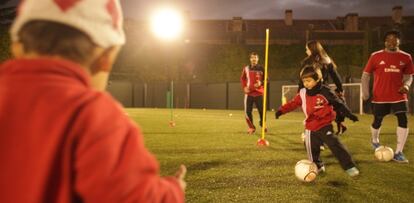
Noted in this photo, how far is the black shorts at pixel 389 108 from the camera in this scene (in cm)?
814

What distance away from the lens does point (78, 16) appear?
1.45m

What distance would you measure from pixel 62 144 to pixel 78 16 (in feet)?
1.38

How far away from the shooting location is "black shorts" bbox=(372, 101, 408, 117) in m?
8.14

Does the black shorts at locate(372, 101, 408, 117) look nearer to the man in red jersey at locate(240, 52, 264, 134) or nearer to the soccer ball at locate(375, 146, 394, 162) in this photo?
the soccer ball at locate(375, 146, 394, 162)

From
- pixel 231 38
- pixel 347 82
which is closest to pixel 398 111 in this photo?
pixel 347 82

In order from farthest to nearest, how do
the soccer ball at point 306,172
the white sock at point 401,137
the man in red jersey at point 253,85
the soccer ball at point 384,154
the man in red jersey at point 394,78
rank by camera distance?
1. the man in red jersey at point 253,85
2. the man in red jersey at point 394,78
3. the white sock at point 401,137
4. the soccer ball at point 384,154
5. the soccer ball at point 306,172

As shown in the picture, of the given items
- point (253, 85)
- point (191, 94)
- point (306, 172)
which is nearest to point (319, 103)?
point (306, 172)

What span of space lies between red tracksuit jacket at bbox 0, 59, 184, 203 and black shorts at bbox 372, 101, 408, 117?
303 inches

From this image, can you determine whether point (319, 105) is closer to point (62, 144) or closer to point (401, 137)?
point (401, 137)

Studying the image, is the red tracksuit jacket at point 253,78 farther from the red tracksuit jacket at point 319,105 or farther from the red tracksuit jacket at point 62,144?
the red tracksuit jacket at point 62,144

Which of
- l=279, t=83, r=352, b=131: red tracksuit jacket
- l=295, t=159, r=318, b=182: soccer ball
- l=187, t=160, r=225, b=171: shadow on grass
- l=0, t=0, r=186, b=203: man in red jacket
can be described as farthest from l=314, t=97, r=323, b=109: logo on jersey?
l=0, t=0, r=186, b=203: man in red jacket

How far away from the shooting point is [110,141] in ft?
4.38

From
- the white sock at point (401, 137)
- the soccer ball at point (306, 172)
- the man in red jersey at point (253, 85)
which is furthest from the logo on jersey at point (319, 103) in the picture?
the man in red jersey at point (253, 85)

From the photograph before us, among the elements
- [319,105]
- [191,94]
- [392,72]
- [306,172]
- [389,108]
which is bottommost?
[306,172]
